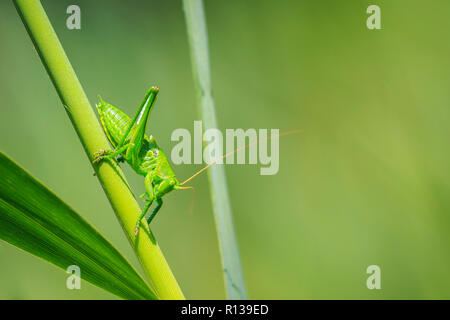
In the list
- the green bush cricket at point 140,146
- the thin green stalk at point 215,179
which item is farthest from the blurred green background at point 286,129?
the thin green stalk at point 215,179

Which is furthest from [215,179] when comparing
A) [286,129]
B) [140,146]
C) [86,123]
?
[286,129]

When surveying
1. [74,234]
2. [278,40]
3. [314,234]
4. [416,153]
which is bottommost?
[314,234]

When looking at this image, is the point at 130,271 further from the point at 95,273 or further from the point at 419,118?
the point at 419,118

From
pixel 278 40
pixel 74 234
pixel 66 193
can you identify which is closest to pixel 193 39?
pixel 74 234

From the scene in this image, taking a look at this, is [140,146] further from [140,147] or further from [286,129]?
[286,129]

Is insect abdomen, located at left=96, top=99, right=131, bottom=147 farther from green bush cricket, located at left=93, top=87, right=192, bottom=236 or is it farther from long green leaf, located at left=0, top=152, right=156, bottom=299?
long green leaf, located at left=0, top=152, right=156, bottom=299
